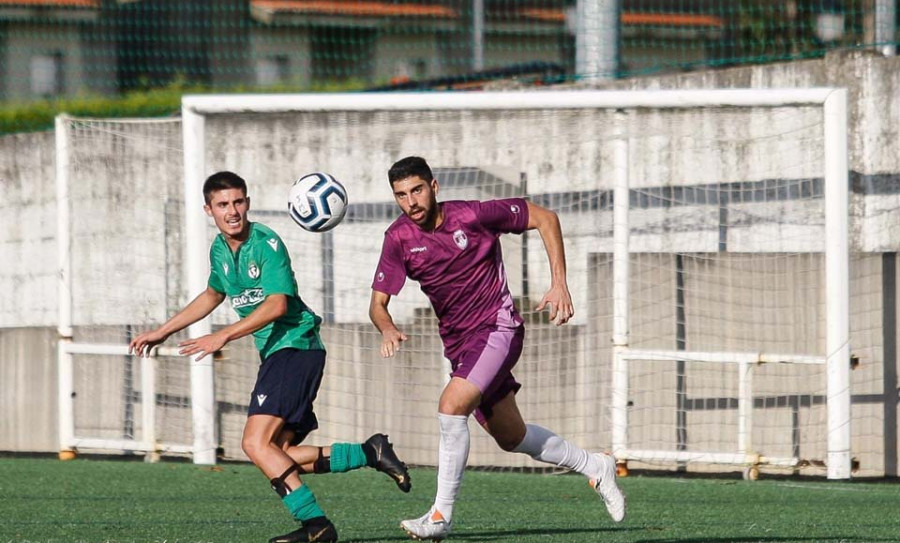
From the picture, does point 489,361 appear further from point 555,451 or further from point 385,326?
point 555,451

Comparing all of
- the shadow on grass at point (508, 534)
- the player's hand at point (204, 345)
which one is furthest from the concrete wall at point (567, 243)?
the player's hand at point (204, 345)

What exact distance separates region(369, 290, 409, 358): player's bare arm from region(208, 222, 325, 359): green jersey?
0.42m

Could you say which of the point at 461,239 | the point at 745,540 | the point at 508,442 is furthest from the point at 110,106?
the point at 745,540

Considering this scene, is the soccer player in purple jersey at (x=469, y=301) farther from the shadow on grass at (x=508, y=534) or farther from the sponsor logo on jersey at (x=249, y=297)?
the sponsor logo on jersey at (x=249, y=297)

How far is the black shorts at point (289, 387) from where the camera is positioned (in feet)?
22.2

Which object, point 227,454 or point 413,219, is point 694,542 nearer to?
point 413,219

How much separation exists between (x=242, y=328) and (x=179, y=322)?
62 cm

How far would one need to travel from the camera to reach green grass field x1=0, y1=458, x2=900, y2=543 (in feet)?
22.9

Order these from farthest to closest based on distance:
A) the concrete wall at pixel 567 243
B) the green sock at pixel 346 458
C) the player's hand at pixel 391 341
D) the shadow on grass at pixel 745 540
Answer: the concrete wall at pixel 567 243 < the green sock at pixel 346 458 < the shadow on grass at pixel 745 540 < the player's hand at pixel 391 341

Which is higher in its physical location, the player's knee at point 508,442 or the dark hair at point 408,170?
the dark hair at point 408,170

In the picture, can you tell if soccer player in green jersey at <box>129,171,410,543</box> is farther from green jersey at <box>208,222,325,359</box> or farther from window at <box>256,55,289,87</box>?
window at <box>256,55,289,87</box>

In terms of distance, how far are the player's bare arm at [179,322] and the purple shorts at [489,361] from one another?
1323 mm

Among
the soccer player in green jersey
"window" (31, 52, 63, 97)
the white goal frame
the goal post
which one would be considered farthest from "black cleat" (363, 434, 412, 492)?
"window" (31, 52, 63, 97)

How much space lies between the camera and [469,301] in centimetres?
669
